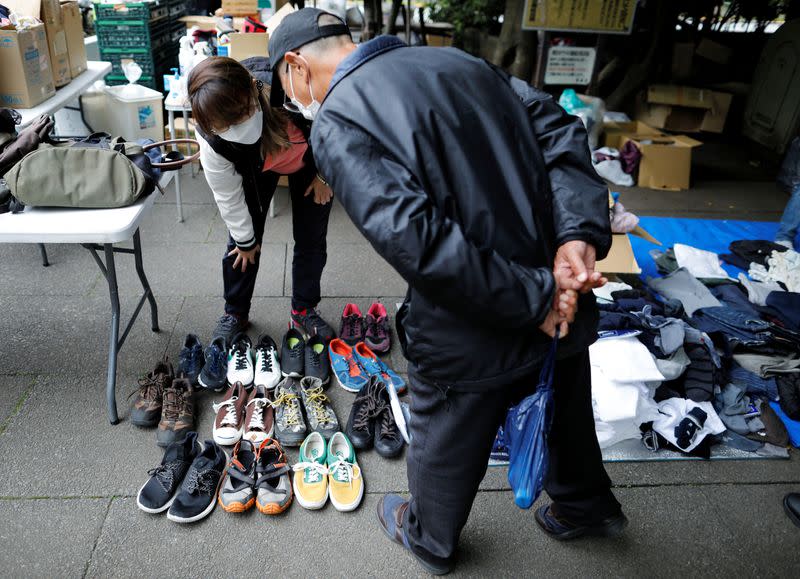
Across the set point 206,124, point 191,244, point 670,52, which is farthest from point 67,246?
point 670,52

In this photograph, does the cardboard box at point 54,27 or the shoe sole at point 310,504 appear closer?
the shoe sole at point 310,504

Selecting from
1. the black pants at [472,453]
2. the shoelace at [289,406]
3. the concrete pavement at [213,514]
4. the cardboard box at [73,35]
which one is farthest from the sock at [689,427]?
the cardboard box at [73,35]

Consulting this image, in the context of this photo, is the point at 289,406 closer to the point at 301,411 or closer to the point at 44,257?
the point at 301,411

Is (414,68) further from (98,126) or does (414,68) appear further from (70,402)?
(98,126)

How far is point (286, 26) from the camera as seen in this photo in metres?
A: 1.71

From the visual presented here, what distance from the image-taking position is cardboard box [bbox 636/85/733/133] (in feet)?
20.9

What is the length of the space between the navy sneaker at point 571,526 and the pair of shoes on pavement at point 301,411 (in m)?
0.89

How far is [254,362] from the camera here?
9.03 ft

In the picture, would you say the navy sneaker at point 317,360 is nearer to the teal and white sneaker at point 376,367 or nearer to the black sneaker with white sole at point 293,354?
the black sneaker with white sole at point 293,354

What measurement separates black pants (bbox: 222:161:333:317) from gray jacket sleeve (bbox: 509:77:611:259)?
4.64 feet

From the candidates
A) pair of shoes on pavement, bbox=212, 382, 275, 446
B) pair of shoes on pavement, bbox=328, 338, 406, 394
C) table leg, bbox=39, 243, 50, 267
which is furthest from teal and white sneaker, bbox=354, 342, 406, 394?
table leg, bbox=39, 243, 50, 267

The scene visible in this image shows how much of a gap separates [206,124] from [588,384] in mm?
1558

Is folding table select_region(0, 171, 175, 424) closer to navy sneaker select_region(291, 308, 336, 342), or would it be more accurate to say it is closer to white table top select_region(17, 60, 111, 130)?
white table top select_region(17, 60, 111, 130)

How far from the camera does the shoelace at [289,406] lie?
240 centimetres
